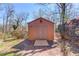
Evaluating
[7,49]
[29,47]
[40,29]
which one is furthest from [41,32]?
[7,49]

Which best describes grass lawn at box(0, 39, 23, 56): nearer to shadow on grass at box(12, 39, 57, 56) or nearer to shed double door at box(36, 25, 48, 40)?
shadow on grass at box(12, 39, 57, 56)

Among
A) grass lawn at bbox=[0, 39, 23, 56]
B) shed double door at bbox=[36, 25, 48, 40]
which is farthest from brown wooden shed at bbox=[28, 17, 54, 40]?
grass lawn at bbox=[0, 39, 23, 56]

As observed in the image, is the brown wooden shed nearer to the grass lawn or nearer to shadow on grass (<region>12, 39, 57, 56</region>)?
shadow on grass (<region>12, 39, 57, 56</region>)

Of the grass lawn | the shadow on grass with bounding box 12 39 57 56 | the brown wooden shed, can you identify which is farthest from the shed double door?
the grass lawn

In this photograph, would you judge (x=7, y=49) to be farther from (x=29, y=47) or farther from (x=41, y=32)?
(x=41, y=32)

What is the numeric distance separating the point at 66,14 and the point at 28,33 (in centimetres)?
49

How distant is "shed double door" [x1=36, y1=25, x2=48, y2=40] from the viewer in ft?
10.0

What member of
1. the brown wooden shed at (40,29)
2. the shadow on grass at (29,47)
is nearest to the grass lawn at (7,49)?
the shadow on grass at (29,47)

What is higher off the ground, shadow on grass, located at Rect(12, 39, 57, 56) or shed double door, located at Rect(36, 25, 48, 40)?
shed double door, located at Rect(36, 25, 48, 40)

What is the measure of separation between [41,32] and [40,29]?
0.12 ft

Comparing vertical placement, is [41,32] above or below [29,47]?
above

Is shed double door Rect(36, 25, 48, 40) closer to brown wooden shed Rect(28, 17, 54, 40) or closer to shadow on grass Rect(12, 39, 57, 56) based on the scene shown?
brown wooden shed Rect(28, 17, 54, 40)

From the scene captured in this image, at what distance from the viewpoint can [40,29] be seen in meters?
3.07

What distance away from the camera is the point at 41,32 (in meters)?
3.07
